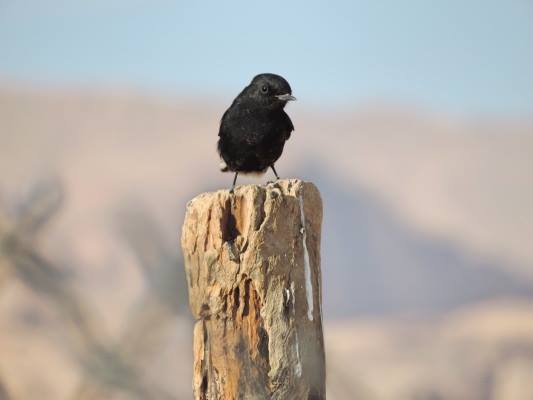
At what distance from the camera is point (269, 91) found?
5367 millimetres

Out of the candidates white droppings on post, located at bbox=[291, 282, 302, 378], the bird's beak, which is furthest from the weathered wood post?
the bird's beak

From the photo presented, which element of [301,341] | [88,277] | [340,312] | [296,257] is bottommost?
[340,312]

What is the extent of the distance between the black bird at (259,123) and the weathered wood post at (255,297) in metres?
1.60

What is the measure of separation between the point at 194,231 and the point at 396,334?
67.4 ft

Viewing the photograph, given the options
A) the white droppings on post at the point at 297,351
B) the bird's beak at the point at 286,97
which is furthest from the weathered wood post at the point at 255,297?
the bird's beak at the point at 286,97

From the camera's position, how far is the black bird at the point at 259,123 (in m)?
5.38

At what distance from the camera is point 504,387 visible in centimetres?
1477

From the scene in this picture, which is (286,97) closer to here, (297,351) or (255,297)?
(255,297)

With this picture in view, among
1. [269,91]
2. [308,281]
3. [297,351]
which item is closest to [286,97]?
[269,91]

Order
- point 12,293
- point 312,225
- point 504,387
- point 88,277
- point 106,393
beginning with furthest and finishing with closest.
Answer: point 88,277 < point 12,293 < point 504,387 < point 312,225 < point 106,393

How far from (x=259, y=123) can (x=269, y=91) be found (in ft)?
0.58

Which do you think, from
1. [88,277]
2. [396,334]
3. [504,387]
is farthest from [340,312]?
[504,387]

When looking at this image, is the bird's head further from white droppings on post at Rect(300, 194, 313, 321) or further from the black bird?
white droppings on post at Rect(300, 194, 313, 321)

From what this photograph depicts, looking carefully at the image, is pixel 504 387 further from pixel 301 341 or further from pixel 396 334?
pixel 301 341
